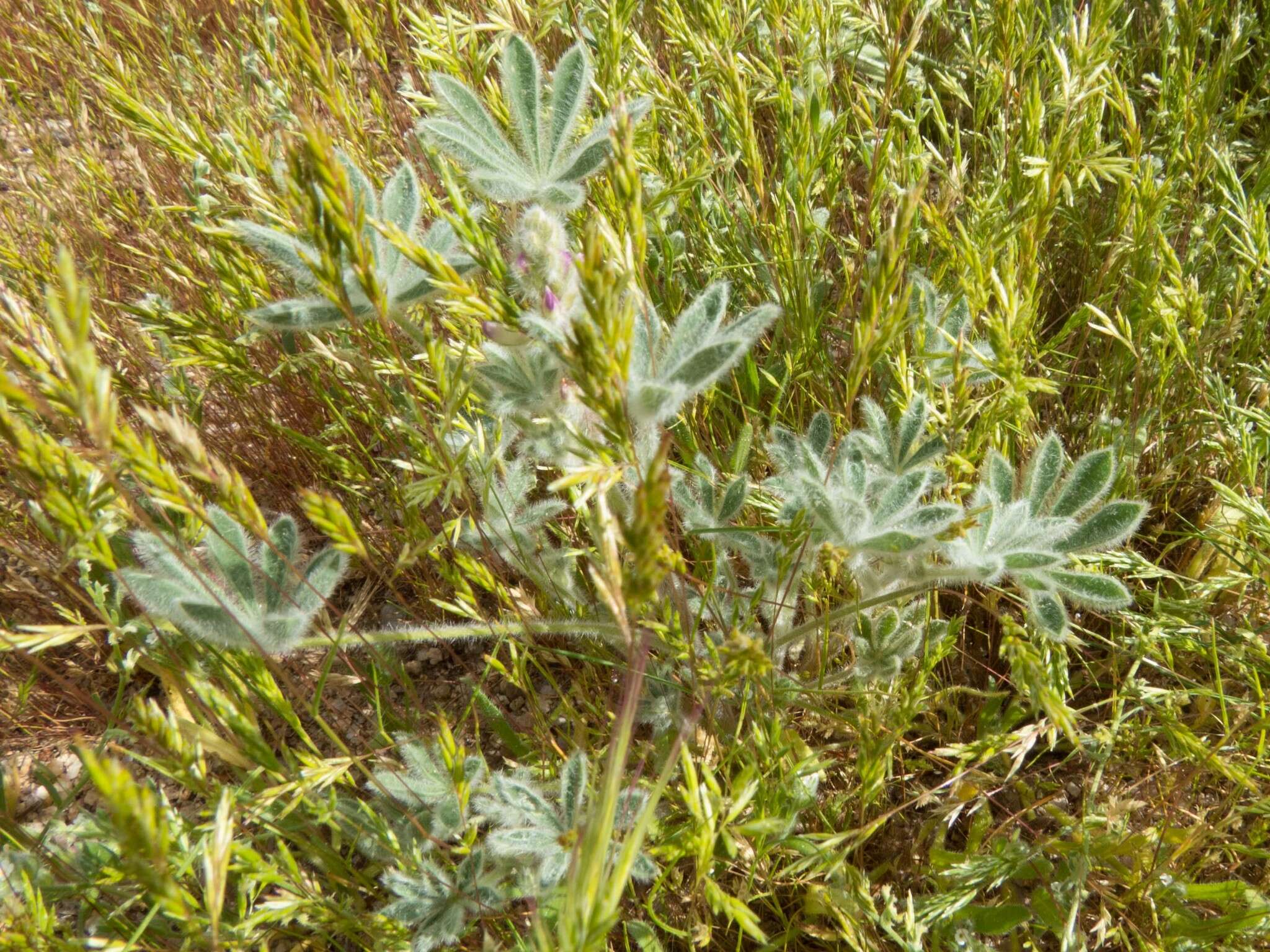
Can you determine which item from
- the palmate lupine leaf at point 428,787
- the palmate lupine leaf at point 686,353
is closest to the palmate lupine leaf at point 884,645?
the palmate lupine leaf at point 686,353

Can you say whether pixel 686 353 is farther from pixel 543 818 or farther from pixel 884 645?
pixel 543 818

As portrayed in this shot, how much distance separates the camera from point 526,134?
148 cm

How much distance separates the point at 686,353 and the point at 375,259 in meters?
0.48

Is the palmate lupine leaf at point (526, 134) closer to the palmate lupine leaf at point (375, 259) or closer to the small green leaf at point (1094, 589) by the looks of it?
the palmate lupine leaf at point (375, 259)

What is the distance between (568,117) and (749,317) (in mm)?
507

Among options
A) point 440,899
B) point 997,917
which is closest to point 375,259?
point 440,899

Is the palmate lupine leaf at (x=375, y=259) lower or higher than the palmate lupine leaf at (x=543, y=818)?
higher

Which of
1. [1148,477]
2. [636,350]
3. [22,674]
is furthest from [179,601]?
[1148,477]

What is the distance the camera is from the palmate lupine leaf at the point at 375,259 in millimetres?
1323

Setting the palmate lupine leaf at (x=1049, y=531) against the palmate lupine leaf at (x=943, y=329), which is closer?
the palmate lupine leaf at (x=1049, y=531)

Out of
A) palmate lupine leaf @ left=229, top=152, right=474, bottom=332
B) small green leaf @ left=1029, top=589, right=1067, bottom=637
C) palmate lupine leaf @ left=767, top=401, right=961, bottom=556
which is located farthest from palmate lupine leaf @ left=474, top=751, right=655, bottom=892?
palmate lupine leaf @ left=229, top=152, right=474, bottom=332

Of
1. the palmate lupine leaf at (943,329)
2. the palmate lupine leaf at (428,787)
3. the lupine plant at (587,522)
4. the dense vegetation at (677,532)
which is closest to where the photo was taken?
the dense vegetation at (677,532)

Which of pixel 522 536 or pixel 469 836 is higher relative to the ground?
pixel 522 536

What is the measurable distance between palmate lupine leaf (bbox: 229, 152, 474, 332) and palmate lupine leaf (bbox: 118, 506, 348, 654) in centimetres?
31
